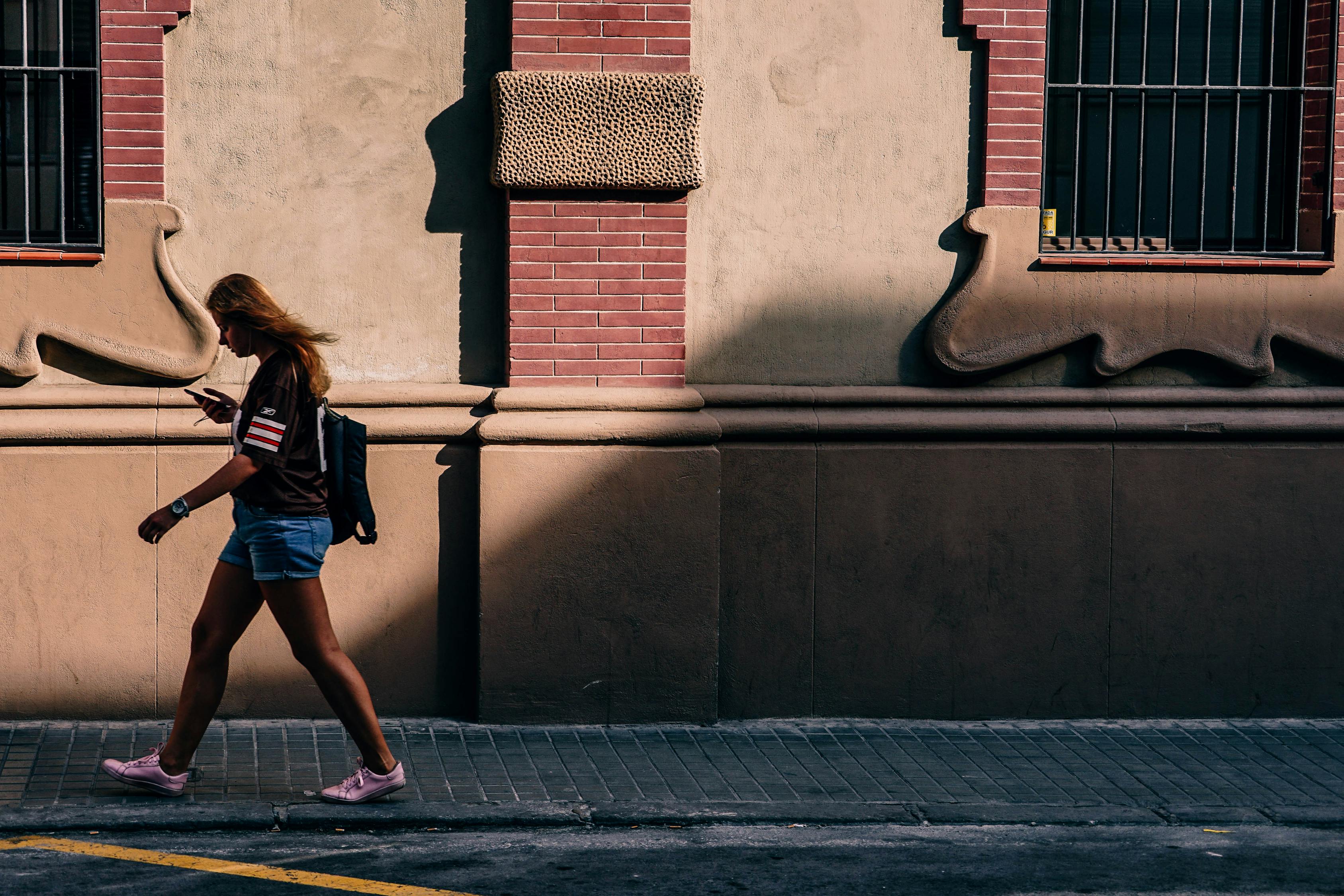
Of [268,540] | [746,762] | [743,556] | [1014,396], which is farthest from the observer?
[1014,396]

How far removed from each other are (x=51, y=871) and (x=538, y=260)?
307 centimetres

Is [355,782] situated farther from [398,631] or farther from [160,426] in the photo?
[160,426]

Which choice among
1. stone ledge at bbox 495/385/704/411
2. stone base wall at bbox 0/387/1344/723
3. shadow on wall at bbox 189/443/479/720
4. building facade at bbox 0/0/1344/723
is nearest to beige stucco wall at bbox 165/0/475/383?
building facade at bbox 0/0/1344/723

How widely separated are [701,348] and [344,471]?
2.01 meters

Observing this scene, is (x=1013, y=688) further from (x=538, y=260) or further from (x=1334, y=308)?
(x=538, y=260)

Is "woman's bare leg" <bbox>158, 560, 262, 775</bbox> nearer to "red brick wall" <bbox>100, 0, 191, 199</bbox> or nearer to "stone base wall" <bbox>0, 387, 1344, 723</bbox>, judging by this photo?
"stone base wall" <bbox>0, 387, 1344, 723</bbox>

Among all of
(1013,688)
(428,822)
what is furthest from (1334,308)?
(428,822)

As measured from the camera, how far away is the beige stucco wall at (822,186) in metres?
6.60

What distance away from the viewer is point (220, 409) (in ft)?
17.3

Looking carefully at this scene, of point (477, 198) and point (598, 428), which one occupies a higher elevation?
point (477, 198)

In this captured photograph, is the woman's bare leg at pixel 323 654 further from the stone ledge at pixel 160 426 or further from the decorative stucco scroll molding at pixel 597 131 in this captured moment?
the decorative stucco scroll molding at pixel 597 131

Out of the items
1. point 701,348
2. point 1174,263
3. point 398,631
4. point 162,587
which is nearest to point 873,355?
point 701,348

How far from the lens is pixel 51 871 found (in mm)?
4664

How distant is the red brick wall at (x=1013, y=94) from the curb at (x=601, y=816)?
2717 mm
